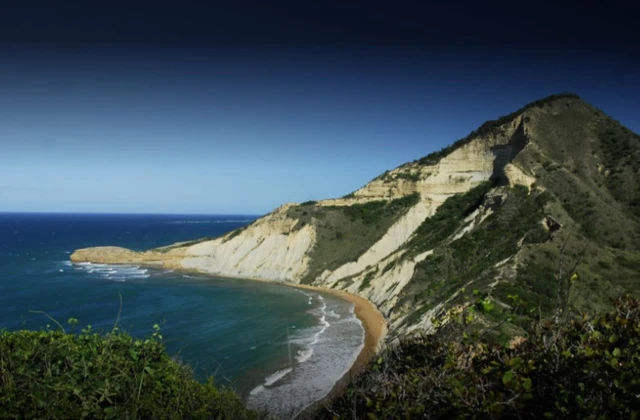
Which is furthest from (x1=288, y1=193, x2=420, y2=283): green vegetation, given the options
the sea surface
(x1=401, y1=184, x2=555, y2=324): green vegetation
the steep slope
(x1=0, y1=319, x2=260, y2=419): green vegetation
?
(x1=0, y1=319, x2=260, y2=419): green vegetation

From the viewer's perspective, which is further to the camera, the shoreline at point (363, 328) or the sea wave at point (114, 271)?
the sea wave at point (114, 271)

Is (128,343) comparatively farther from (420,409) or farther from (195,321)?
(195,321)

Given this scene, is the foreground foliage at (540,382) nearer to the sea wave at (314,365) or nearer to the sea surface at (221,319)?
the sea surface at (221,319)

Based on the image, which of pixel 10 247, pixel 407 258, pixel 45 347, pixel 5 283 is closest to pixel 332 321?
pixel 407 258

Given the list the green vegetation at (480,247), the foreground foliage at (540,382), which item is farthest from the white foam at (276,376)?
the foreground foliage at (540,382)

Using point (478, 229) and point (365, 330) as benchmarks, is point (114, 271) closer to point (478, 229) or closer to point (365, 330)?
point (365, 330)

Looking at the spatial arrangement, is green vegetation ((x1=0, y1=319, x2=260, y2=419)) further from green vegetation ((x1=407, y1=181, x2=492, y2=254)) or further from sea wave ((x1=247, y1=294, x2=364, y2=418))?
green vegetation ((x1=407, y1=181, x2=492, y2=254))

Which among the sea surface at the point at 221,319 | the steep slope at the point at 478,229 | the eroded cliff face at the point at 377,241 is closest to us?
the sea surface at the point at 221,319
